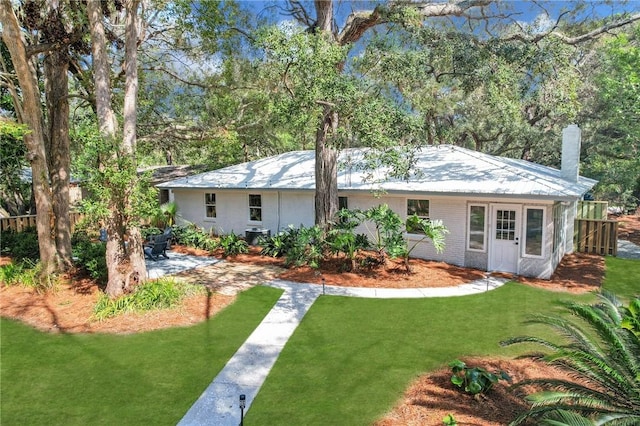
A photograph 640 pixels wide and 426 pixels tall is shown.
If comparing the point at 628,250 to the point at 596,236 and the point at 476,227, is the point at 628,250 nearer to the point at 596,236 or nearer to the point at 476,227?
the point at 596,236

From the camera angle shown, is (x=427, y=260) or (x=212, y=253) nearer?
(x=427, y=260)

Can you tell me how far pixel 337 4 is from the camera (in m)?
13.4

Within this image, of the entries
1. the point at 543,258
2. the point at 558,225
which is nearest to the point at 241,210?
the point at 543,258

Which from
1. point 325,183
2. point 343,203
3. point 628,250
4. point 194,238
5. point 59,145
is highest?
point 59,145

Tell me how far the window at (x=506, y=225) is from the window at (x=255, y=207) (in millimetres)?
9580

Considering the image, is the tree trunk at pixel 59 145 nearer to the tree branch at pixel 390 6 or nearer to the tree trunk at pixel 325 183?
the tree trunk at pixel 325 183

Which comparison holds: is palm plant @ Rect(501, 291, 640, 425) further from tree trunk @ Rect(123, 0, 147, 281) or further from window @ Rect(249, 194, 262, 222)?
window @ Rect(249, 194, 262, 222)

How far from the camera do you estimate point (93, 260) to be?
36.6ft

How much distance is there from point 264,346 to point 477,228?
8363 millimetres

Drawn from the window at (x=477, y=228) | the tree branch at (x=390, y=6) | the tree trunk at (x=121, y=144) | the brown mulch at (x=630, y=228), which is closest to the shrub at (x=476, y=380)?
the tree trunk at (x=121, y=144)

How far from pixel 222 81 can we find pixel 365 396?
13998mm

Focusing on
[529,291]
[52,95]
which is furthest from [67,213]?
[529,291]

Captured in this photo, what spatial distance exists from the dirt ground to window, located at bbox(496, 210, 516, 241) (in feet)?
4.44

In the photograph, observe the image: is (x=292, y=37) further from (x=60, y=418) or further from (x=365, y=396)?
→ (x=60, y=418)
